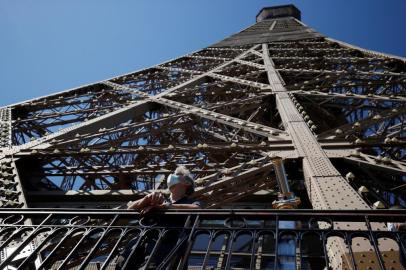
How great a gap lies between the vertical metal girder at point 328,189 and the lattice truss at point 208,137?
11cm

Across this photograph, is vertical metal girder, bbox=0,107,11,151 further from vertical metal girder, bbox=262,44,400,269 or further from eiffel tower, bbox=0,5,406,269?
vertical metal girder, bbox=262,44,400,269

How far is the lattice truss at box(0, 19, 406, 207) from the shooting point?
5.26 meters

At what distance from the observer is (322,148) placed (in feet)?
18.8

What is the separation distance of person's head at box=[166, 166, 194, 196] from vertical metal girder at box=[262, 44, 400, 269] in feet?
3.86

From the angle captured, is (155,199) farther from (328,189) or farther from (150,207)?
(328,189)

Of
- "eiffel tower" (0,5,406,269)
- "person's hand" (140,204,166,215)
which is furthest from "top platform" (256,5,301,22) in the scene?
"person's hand" (140,204,166,215)

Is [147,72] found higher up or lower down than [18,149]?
higher up

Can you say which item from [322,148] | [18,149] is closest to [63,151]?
[18,149]

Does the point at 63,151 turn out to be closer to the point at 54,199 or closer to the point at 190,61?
the point at 54,199

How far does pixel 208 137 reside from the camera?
10695mm

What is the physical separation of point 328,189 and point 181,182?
5.39ft

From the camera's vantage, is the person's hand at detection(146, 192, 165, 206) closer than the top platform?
Yes

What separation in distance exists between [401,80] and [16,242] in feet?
31.4

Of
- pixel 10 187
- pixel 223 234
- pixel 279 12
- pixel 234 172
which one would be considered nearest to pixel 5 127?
pixel 10 187
